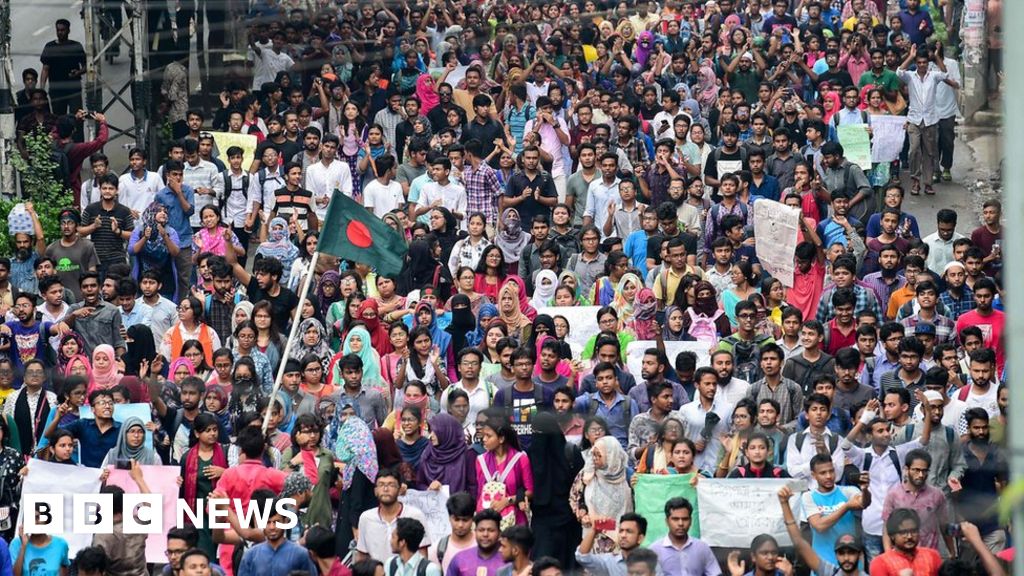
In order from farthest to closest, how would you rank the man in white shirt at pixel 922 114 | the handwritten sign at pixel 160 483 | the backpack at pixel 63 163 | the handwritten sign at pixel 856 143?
the man in white shirt at pixel 922 114
the backpack at pixel 63 163
the handwritten sign at pixel 856 143
the handwritten sign at pixel 160 483

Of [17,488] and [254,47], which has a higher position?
[254,47]

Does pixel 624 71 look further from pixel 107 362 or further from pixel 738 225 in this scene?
pixel 107 362

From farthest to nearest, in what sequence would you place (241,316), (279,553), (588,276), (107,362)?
(588,276) → (241,316) → (107,362) → (279,553)

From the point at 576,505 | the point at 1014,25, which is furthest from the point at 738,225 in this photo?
the point at 1014,25

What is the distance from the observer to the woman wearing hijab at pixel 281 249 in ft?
44.9

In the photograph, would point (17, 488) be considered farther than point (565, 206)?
No

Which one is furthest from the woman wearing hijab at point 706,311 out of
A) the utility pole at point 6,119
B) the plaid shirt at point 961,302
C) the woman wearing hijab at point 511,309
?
the utility pole at point 6,119

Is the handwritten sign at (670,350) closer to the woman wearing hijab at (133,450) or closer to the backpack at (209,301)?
the backpack at (209,301)

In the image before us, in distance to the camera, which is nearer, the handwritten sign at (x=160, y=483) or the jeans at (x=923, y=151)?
the handwritten sign at (x=160, y=483)

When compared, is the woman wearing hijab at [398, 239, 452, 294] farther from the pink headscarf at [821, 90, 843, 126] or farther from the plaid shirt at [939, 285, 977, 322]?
the pink headscarf at [821, 90, 843, 126]

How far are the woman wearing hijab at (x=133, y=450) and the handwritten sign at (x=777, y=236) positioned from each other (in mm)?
4729

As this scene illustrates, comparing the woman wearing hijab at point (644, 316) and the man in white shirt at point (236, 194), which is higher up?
the man in white shirt at point (236, 194)

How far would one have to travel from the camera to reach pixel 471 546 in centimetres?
860

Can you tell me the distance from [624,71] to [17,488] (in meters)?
9.73
